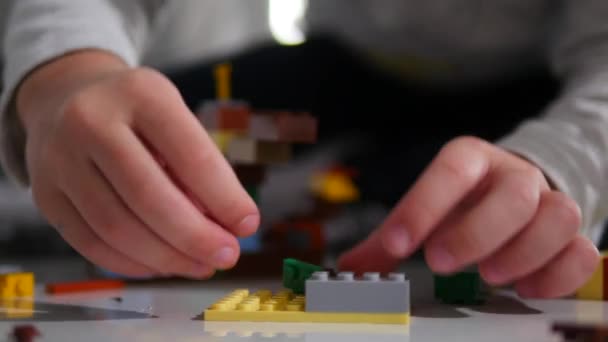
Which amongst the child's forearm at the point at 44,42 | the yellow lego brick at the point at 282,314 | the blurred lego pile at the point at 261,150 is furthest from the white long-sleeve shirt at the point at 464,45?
the yellow lego brick at the point at 282,314

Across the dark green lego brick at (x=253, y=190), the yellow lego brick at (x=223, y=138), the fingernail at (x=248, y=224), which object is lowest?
the fingernail at (x=248, y=224)

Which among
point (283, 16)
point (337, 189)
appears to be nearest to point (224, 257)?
point (337, 189)

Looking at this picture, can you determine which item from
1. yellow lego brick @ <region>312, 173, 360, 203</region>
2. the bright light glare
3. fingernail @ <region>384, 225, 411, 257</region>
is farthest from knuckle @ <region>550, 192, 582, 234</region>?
the bright light glare

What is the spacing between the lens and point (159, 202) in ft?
1.68

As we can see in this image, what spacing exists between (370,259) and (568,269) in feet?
0.48

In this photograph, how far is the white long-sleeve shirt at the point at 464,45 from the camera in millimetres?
657

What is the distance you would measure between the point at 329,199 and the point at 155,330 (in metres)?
0.61

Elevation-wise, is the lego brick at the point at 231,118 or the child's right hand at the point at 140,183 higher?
the lego brick at the point at 231,118

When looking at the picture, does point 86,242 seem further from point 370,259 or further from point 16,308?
point 370,259

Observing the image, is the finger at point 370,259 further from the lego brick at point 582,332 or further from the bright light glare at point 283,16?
the bright light glare at point 283,16

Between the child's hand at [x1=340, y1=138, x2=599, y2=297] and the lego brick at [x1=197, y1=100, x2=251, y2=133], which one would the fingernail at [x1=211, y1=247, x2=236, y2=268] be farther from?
the lego brick at [x1=197, y1=100, x2=251, y2=133]

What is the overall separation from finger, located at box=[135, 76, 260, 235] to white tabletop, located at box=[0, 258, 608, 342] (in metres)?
0.07

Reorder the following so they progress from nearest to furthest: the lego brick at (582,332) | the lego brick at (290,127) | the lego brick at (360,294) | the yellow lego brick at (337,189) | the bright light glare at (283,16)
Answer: the lego brick at (582,332) < the lego brick at (360,294) < the lego brick at (290,127) < the yellow lego brick at (337,189) < the bright light glare at (283,16)

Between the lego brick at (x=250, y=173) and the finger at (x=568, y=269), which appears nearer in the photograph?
the finger at (x=568, y=269)
